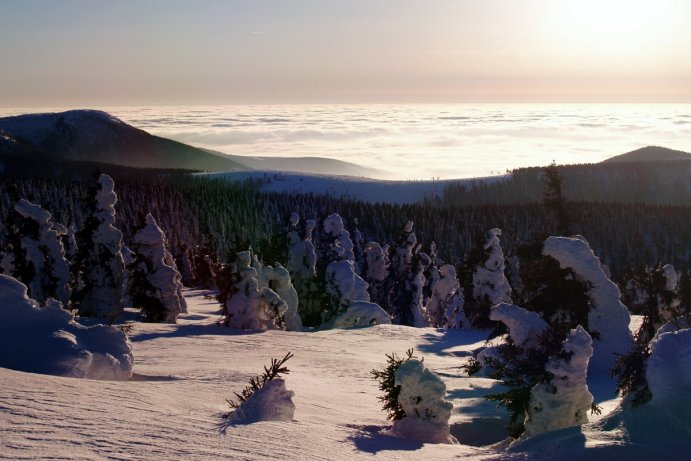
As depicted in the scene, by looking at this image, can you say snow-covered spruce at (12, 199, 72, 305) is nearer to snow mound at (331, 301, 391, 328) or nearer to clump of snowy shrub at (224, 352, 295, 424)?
snow mound at (331, 301, 391, 328)

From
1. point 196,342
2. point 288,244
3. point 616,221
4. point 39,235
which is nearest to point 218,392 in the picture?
point 196,342

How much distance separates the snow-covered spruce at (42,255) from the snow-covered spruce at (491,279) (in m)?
22.6

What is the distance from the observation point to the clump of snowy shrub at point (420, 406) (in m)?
11.9

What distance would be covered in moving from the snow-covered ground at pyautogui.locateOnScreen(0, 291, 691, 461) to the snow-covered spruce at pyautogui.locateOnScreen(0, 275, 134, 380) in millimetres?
799

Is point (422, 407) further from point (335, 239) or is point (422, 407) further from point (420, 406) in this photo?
point (335, 239)

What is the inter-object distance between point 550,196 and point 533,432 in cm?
1834

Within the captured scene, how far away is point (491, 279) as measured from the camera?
4191 centimetres

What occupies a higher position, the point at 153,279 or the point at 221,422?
the point at 221,422

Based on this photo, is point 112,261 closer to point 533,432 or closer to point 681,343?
point 533,432

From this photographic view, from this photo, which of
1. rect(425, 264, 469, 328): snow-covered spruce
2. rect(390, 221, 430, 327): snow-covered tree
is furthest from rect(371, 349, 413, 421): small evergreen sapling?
rect(390, 221, 430, 327): snow-covered tree

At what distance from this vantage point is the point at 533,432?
12234 mm

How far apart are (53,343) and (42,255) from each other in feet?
77.8

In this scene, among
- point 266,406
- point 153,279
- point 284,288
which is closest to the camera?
point 266,406

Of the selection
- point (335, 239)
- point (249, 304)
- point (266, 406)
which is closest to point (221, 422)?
point (266, 406)
